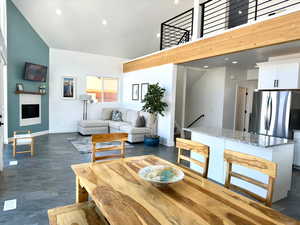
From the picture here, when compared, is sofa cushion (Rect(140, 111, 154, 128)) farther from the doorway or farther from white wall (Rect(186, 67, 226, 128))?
the doorway

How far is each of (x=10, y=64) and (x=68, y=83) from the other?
194 cm

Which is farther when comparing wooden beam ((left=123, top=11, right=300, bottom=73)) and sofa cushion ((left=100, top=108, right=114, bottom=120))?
sofa cushion ((left=100, top=108, right=114, bottom=120))

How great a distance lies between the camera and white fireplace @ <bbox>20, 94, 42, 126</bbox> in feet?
19.3

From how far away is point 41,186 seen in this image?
2904 mm

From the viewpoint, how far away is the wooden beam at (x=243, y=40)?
304cm

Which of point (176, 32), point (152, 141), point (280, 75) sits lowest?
point (152, 141)

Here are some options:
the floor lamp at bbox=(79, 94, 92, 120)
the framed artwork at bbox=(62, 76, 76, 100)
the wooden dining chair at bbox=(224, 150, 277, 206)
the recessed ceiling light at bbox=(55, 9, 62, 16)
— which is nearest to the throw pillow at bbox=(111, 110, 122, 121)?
the floor lamp at bbox=(79, 94, 92, 120)

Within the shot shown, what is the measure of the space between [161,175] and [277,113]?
3.83 metres

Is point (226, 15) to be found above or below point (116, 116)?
above

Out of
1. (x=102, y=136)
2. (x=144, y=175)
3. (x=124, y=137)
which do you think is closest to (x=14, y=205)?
(x=102, y=136)

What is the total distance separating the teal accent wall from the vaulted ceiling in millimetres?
227

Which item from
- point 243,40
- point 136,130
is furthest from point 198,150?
point 136,130

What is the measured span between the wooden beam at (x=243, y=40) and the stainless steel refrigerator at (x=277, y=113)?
4.42 feet

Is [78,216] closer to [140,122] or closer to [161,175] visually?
[161,175]
